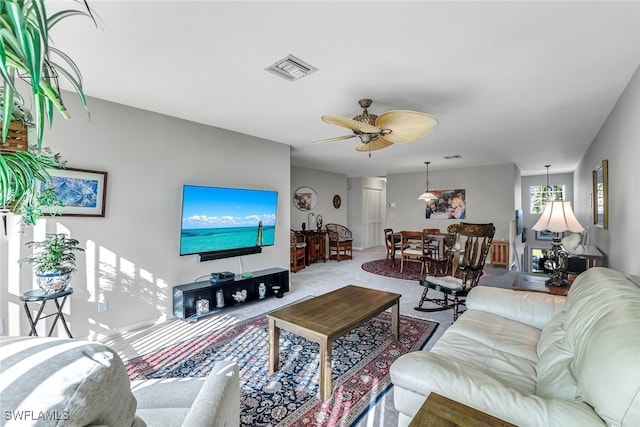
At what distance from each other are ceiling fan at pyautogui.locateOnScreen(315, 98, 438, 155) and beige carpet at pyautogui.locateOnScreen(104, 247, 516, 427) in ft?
6.67

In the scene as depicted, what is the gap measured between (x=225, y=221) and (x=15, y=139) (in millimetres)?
2524

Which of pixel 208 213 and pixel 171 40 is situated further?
pixel 208 213

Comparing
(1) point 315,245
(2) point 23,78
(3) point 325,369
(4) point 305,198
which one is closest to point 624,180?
(3) point 325,369

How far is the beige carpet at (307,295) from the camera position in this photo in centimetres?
251

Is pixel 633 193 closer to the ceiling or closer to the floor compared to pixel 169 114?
closer to the floor

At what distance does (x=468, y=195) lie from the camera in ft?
23.3

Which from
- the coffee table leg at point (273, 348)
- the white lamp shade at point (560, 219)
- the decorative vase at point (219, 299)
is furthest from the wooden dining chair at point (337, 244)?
the coffee table leg at point (273, 348)

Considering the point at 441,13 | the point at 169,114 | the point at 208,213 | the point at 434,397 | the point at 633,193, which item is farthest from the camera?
the point at 208,213

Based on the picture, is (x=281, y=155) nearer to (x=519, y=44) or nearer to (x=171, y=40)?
(x=171, y=40)

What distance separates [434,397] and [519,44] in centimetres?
220

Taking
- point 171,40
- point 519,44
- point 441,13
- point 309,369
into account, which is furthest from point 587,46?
point 309,369

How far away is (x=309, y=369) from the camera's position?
2.28 metres

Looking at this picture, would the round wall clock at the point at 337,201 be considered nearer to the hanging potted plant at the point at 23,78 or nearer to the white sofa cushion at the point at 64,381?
the hanging potted plant at the point at 23,78

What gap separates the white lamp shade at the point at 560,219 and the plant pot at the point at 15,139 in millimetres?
→ 3970
